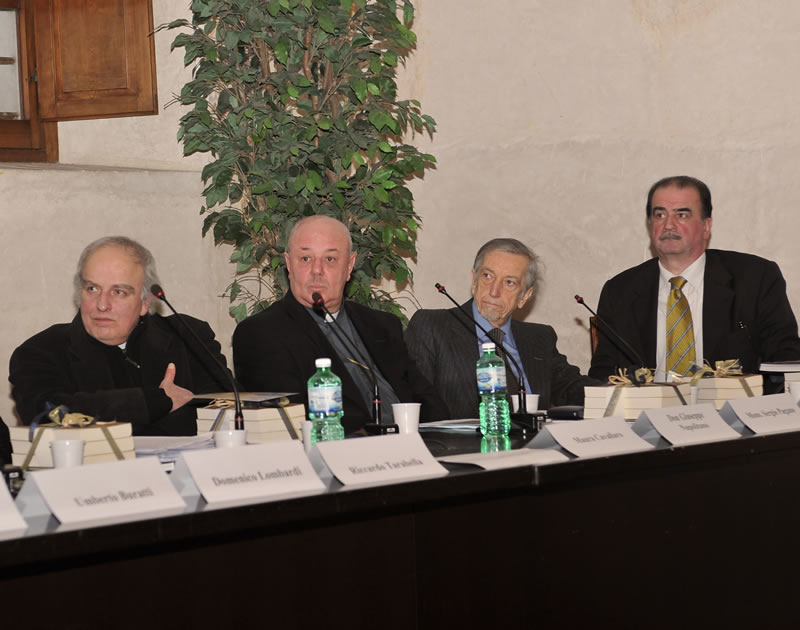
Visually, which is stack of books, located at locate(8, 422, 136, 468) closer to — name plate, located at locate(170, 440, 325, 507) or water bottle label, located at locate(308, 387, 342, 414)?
name plate, located at locate(170, 440, 325, 507)

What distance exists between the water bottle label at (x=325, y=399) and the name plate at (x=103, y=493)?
0.74 metres

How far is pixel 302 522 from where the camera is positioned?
199 cm

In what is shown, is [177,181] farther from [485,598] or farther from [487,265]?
[485,598]

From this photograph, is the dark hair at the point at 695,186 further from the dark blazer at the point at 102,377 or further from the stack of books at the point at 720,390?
the dark blazer at the point at 102,377

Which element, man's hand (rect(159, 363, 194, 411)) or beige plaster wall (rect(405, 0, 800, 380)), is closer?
man's hand (rect(159, 363, 194, 411))

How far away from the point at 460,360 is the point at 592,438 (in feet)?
5.24

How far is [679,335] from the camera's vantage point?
14.7 feet

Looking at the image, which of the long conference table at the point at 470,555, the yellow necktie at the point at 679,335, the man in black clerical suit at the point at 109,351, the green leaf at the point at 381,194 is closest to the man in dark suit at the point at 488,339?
the yellow necktie at the point at 679,335

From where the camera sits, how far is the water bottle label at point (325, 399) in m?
2.54

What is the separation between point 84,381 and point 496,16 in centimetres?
340

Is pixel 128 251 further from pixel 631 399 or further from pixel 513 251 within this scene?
pixel 631 399

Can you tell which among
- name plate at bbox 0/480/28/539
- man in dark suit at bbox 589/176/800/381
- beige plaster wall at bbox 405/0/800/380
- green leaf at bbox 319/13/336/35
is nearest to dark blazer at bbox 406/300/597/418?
man in dark suit at bbox 589/176/800/381

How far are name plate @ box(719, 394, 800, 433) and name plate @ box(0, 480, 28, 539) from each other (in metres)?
1.82

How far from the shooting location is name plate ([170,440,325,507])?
1.85 meters
